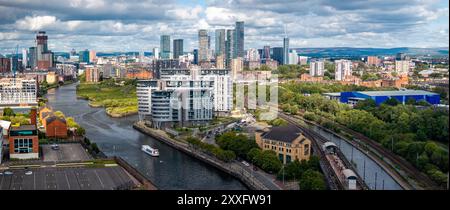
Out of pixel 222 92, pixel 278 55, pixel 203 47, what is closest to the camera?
pixel 222 92

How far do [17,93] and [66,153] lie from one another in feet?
22.6

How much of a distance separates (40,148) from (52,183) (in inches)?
86.4

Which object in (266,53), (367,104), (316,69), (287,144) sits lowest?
(287,144)

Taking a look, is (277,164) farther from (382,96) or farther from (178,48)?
(178,48)

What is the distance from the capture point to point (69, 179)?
4.06 metres

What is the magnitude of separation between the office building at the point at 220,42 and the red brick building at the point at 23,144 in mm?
8395

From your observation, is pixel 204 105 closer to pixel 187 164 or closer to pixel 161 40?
pixel 187 164

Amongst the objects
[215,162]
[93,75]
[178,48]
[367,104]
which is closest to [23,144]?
[215,162]

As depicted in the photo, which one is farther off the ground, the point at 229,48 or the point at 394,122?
the point at 229,48

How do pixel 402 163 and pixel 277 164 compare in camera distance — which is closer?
pixel 277 164

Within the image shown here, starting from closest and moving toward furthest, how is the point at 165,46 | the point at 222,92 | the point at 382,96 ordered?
1. the point at 222,92
2. the point at 382,96
3. the point at 165,46

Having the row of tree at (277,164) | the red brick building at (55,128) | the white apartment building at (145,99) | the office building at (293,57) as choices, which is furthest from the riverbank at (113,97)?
the office building at (293,57)

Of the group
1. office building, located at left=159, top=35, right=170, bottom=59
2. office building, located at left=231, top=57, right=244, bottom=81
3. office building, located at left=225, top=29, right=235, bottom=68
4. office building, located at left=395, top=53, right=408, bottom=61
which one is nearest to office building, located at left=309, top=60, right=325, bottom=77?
office building, located at left=395, top=53, right=408, bottom=61
